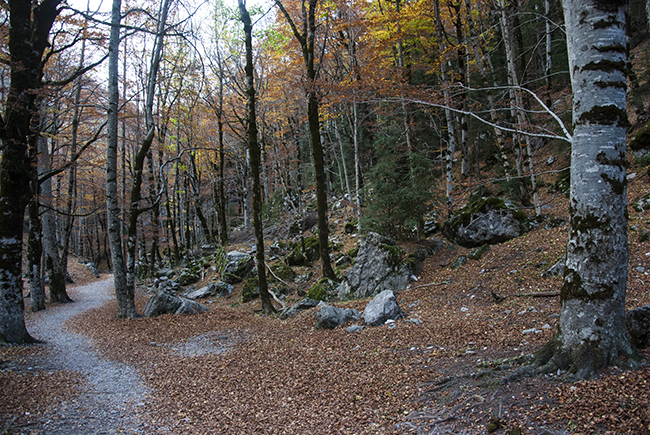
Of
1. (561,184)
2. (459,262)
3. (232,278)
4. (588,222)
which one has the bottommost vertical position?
(232,278)

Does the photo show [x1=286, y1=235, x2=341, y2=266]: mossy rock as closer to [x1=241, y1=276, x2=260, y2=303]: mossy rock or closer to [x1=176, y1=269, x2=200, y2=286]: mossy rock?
[x1=241, y1=276, x2=260, y2=303]: mossy rock

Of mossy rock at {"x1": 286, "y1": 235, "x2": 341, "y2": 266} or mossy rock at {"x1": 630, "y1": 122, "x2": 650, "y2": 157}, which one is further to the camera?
mossy rock at {"x1": 286, "y1": 235, "x2": 341, "y2": 266}

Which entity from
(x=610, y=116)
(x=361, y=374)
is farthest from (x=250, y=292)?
(x=610, y=116)

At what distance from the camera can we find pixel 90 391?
4.94 metres

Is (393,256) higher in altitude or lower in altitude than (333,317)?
higher

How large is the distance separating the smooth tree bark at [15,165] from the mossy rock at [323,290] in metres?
6.91

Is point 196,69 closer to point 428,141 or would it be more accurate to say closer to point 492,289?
point 428,141

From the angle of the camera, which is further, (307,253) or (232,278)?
(232,278)

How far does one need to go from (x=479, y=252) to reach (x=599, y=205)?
23.4ft

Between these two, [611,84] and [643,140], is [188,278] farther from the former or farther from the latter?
[643,140]

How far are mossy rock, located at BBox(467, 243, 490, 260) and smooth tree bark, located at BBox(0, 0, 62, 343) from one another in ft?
34.6

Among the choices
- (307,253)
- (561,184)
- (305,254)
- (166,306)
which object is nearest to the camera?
(166,306)

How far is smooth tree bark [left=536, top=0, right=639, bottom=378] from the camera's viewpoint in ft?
Result: 9.43

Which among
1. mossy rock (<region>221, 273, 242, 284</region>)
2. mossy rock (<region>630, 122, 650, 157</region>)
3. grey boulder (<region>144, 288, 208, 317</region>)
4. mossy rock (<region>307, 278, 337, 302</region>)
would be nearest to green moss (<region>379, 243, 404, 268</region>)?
mossy rock (<region>307, 278, 337, 302</region>)
